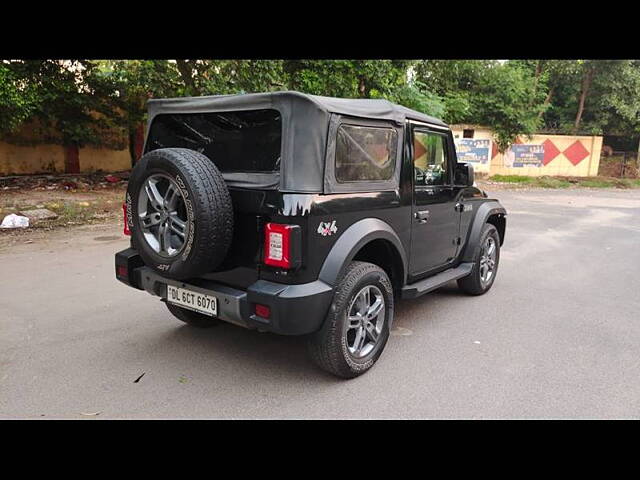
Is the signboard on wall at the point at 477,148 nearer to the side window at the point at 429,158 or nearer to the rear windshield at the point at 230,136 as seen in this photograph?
the side window at the point at 429,158

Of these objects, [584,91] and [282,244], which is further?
[584,91]

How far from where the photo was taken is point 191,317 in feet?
13.6

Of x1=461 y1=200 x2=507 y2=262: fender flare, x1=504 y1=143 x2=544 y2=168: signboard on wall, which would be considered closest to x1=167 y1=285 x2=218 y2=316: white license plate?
x1=461 y1=200 x2=507 y2=262: fender flare

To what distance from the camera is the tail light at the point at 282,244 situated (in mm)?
2867

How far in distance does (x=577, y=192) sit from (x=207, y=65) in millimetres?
14511

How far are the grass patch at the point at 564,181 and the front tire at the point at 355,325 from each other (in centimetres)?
1871

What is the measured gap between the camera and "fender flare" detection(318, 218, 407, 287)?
3.08 meters

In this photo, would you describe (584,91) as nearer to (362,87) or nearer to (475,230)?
(362,87)

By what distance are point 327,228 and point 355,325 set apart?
2.50 ft

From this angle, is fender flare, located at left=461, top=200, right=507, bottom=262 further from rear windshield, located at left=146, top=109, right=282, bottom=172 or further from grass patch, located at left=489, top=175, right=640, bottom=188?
grass patch, located at left=489, top=175, right=640, bottom=188

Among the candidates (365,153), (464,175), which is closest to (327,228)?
(365,153)

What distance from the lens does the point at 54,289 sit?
5.26 metres
